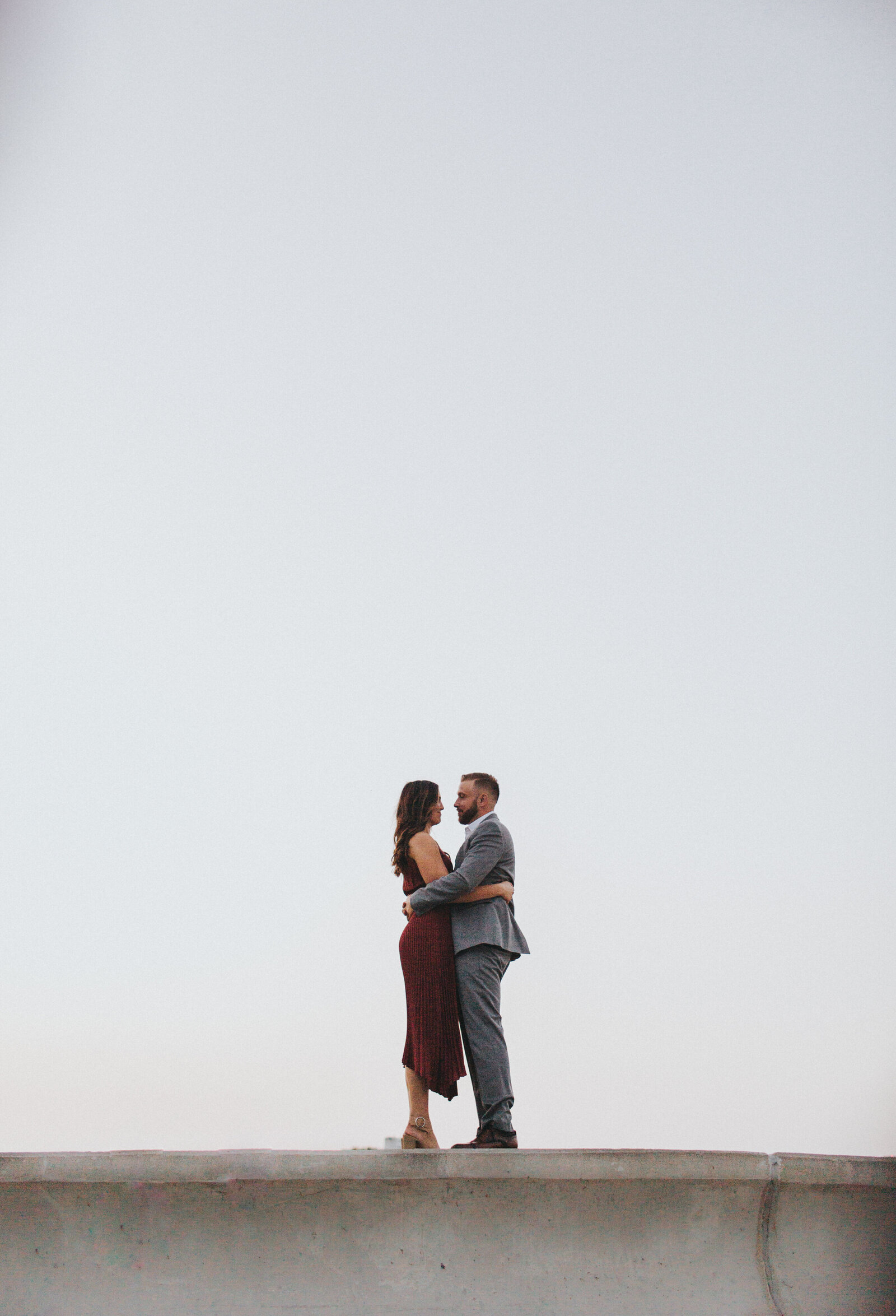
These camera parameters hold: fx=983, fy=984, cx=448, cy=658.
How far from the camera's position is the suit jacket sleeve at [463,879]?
180 inches

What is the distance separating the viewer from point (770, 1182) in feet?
11.9

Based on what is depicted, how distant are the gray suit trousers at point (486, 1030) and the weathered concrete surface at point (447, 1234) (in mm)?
700

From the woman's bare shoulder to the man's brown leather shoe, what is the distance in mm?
1219

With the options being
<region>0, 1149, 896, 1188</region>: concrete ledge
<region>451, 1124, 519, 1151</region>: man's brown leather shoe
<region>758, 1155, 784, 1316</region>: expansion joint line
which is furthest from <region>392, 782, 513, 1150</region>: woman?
<region>758, 1155, 784, 1316</region>: expansion joint line

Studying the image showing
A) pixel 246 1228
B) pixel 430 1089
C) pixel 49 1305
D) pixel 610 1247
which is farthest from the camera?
pixel 430 1089

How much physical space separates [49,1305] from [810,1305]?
256cm

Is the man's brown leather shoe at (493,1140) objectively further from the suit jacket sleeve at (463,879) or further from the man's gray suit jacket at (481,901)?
the suit jacket sleeve at (463,879)

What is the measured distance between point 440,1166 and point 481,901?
1364 millimetres

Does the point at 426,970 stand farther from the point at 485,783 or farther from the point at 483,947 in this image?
the point at 485,783

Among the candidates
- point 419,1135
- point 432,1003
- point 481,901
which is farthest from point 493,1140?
point 481,901

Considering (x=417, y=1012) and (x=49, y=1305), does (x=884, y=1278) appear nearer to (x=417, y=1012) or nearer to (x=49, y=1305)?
(x=417, y=1012)

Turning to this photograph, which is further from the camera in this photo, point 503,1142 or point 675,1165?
point 503,1142

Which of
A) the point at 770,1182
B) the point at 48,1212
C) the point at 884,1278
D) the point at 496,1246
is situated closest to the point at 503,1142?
the point at 496,1246

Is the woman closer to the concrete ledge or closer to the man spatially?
the man
